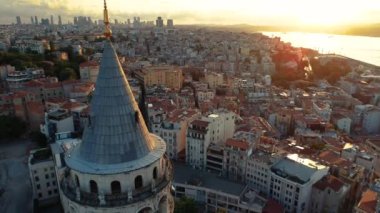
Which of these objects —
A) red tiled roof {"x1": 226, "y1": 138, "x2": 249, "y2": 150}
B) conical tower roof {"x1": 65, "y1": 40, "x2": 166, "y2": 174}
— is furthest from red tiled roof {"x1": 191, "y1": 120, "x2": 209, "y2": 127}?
conical tower roof {"x1": 65, "y1": 40, "x2": 166, "y2": 174}

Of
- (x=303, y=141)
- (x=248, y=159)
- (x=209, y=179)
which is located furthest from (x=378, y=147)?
(x=209, y=179)

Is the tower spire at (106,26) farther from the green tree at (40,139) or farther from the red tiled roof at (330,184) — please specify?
the green tree at (40,139)

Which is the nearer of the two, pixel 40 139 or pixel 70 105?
pixel 40 139

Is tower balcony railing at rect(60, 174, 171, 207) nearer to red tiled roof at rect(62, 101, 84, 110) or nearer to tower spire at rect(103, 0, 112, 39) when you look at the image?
tower spire at rect(103, 0, 112, 39)

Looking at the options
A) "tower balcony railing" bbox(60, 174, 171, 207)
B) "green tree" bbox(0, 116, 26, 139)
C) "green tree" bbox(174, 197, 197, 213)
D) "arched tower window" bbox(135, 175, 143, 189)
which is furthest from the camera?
"green tree" bbox(0, 116, 26, 139)

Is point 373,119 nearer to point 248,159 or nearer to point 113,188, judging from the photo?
point 248,159

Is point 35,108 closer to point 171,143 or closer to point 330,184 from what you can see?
point 171,143

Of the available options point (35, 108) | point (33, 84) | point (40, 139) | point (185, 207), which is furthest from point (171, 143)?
point (33, 84)
